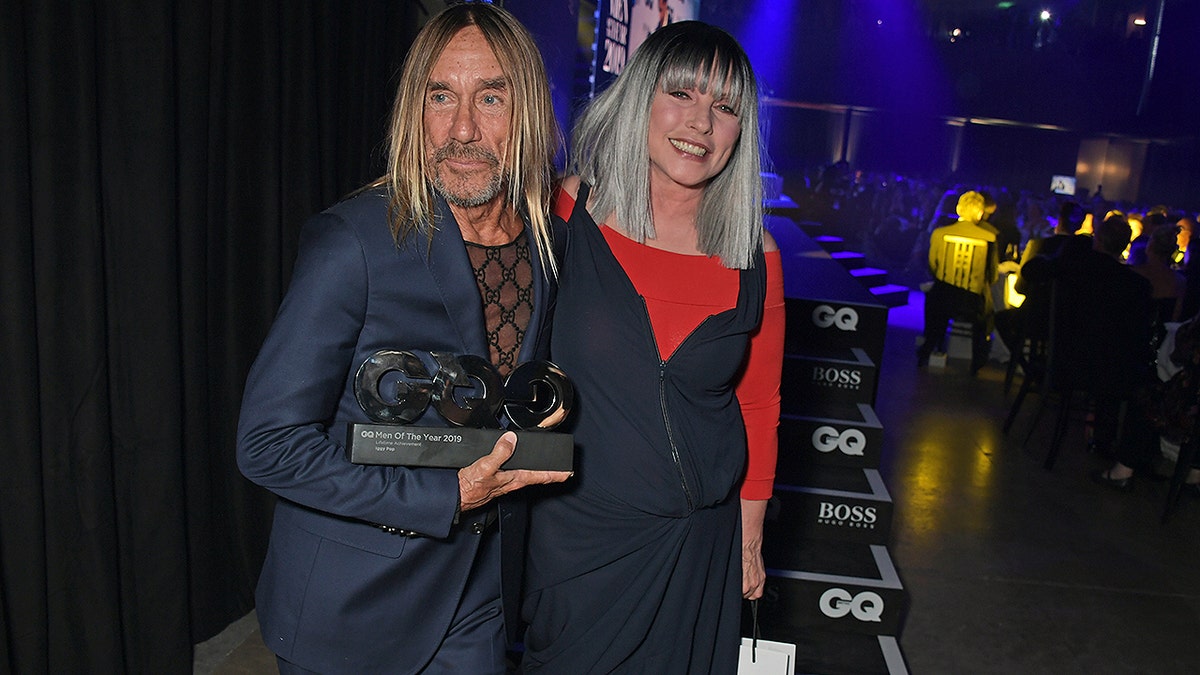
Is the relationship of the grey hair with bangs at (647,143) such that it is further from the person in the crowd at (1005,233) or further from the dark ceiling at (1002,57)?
the dark ceiling at (1002,57)

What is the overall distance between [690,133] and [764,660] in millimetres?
1270

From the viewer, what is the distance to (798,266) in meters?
5.61

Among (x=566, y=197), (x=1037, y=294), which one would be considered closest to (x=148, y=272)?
(x=566, y=197)

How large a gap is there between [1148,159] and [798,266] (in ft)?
52.5

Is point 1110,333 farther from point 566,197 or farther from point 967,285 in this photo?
point 566,197

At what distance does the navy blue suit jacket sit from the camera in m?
1.31

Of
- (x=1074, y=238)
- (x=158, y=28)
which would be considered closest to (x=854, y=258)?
(x=1074, y=238)

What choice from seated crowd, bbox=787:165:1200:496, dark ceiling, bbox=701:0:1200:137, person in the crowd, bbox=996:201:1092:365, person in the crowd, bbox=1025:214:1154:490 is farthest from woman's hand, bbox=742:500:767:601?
dark ceiling, bbox=701:0:1200:137

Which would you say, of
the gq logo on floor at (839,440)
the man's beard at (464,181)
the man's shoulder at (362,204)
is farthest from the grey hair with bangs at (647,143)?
the gq logo on floor at (839,440)

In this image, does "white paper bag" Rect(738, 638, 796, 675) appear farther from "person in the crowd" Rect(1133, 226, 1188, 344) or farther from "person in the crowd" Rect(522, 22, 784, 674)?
"person in the crowd" Rect(1133, 226, 1188, 344)

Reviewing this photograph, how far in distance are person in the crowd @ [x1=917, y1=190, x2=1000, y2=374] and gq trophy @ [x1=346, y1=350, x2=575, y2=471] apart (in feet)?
24.5

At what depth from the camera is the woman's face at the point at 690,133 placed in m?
1.86

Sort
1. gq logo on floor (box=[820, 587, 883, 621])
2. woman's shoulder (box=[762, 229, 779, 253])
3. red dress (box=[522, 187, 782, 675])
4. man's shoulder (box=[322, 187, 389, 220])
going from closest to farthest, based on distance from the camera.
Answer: man's shoulder (box=[322, 187, 389, 220]) < red dress (box=[522, 187, 782, 675]) < woman's shoulder (box=[762, 229, 779, 253]) < gq logo on floor (box=[820, 587, 883, 621])

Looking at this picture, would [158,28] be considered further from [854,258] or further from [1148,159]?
[1148,159]
